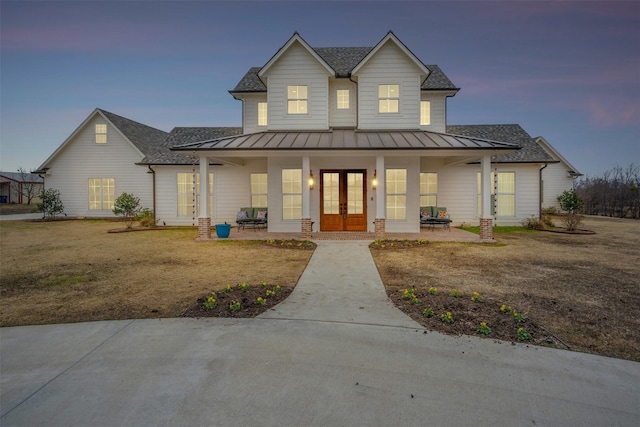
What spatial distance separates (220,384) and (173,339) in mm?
1363

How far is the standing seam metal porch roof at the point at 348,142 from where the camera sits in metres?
12.2

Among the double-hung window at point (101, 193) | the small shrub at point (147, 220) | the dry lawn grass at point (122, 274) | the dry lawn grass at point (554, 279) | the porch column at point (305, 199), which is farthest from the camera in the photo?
the double-hung window at point (101, 193)

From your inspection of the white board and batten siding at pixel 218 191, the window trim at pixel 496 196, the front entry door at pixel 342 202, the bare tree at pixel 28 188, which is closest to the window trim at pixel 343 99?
the front entry door at pixel 342 202

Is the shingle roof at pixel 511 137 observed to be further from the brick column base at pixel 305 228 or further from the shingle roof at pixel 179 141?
the shingle roof at pixel 179 141

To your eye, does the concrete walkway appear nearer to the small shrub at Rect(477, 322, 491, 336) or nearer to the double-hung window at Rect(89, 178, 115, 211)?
the small shrub at Rect(477, 322, 491, 336)

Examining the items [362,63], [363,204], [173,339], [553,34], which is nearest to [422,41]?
[553,34]

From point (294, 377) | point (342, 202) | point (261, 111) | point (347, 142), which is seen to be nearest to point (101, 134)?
point (261, 111)

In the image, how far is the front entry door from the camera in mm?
14750

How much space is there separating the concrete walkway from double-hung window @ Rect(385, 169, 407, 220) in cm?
1055

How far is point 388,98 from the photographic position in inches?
583

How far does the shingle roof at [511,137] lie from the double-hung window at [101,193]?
897 inches

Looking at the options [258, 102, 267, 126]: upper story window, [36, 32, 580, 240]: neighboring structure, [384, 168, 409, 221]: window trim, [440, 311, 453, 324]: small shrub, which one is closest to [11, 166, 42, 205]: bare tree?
[36, 32, 580, 240]: neighboring structure

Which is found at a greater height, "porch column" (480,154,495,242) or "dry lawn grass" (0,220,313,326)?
"porch column" (480,154,495,242)

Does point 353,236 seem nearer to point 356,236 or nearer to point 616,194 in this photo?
point 356,236
